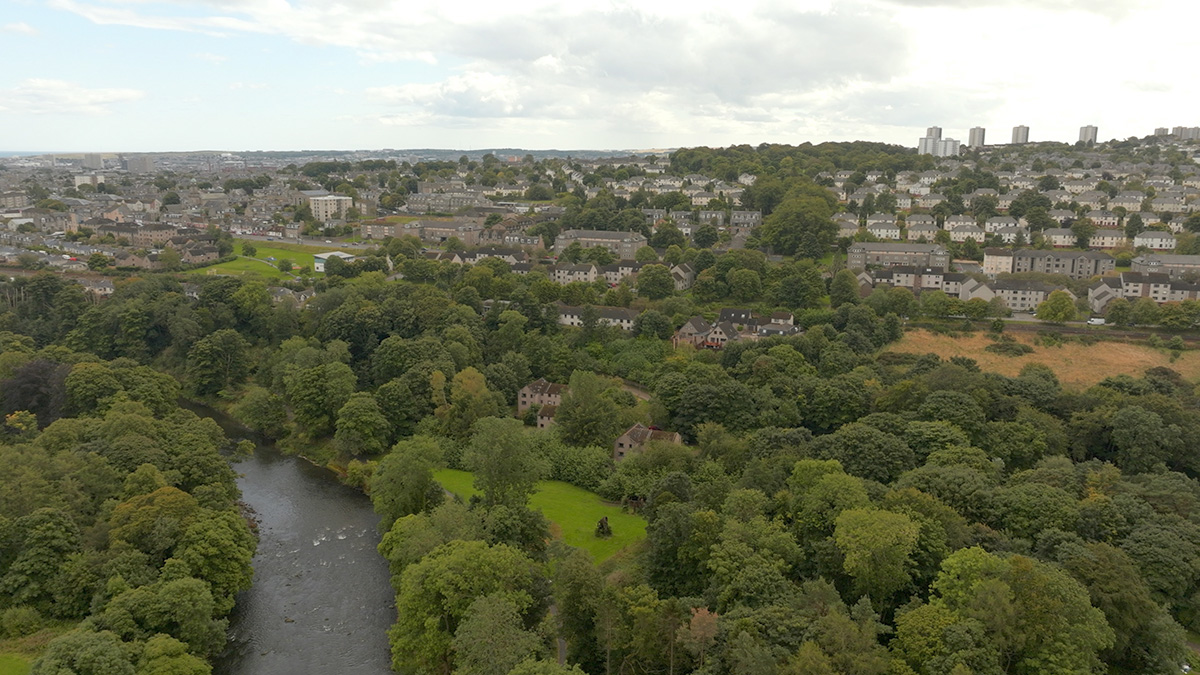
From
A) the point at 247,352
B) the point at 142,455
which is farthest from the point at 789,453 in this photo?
the point at 247,352

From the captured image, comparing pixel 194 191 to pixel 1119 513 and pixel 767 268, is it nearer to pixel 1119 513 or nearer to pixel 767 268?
pixel 767 268

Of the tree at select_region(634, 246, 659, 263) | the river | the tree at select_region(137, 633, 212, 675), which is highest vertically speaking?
the tree at select_region(634, 246, 659, 263)

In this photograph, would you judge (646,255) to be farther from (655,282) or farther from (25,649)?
(25,649)

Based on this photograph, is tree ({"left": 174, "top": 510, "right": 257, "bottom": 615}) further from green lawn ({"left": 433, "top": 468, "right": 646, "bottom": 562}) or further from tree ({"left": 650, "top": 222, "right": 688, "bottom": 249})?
tree ({"left": 650, "top": 222, "right": 688, "bottom": 249})

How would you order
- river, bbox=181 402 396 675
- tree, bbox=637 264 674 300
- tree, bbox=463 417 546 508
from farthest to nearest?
tree, bbox=637 264 674 300 < tree, bbox=463 417 546 508 < river, bbox=181 402 396 675

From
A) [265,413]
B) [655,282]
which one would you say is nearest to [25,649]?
[265,413]

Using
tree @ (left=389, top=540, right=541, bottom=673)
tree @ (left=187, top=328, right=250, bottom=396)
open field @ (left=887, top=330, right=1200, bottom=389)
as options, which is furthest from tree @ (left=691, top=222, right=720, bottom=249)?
tree @ (left=389, top=540, right=541, bottom=673)
